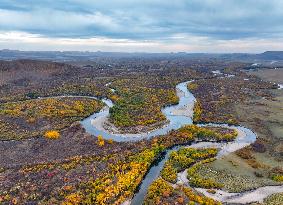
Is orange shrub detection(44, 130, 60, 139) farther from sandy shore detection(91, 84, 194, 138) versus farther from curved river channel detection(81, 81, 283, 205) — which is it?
sandy shore detection(91, 84, 194, 138)

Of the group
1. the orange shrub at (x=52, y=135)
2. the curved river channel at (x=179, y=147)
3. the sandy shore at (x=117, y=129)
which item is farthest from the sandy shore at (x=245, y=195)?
the orange shrub at (x=52, y=135)

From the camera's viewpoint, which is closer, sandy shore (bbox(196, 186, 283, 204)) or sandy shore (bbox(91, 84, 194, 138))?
sandy shore (bbox(196, 186, 283, 204))

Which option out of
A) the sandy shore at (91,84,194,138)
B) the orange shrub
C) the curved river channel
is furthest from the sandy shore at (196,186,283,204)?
the orange shrub

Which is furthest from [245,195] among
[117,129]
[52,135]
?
[52,135]

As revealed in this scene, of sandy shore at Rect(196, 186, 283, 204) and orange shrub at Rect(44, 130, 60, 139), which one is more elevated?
orange shrub at Rect(44, 130, 60, 139)

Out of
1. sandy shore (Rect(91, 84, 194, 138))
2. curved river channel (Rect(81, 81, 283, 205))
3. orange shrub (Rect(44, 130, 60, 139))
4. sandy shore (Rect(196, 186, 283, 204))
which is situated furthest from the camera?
sandy shore (Rect(91, 84, 194, 138))

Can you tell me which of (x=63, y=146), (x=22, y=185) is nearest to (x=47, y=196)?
(x=22, y=185)

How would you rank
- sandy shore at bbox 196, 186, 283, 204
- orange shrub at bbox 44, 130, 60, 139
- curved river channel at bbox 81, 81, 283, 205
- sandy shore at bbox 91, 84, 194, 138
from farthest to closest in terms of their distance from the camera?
sandy shore at bbox 91, 84, 194, 138, orange shrub at bbox 44, 130, 60, 139, curved river channel at bbox 81, 81, 283, 205, sandy shore at bbox 196, 186, 283, 204

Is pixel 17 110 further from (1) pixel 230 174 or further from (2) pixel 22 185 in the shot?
(1) pixel 230 174

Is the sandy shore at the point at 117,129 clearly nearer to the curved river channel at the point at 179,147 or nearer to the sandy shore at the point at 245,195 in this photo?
the curved river channel at the point at 179,147
